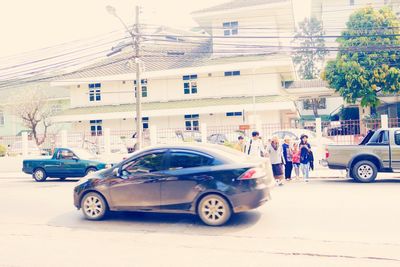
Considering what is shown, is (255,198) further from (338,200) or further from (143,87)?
(143,87)

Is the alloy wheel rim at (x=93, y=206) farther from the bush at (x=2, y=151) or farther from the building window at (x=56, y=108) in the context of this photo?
the building window at (x=56, y=108)

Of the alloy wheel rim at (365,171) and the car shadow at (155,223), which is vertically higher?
the alloy wheel rim at (365,171)

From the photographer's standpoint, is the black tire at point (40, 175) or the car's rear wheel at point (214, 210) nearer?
the car's rear wheel at point (214, 210)

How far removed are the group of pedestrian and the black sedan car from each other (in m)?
4.06

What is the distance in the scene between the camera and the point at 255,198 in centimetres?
665

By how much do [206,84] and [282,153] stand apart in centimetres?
1927

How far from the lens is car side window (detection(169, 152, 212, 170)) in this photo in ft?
22.8

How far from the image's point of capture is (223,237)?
6145 millimetres

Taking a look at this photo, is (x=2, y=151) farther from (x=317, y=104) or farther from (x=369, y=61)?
(x=317, y=104)

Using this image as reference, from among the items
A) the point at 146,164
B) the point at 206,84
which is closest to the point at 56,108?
the point at 206,84

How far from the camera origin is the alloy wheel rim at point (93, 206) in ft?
24.8

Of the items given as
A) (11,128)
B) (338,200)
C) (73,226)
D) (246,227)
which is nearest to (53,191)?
(73,226)

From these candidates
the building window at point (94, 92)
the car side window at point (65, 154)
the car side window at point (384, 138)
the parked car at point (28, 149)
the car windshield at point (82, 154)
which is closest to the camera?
the car side window at point (384, 138)

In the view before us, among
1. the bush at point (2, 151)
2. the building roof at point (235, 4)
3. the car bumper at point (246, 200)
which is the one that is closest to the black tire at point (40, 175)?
the bush at point (2, 151)
